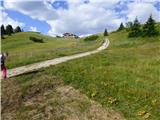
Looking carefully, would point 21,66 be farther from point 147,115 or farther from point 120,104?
point 147,115

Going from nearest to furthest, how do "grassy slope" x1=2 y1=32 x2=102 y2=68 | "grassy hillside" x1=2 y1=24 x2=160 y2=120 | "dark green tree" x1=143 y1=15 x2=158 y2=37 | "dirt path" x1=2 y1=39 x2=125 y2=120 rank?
"dirt path" x1=2 y1=39 x2=125 y2=120 → "grassy hillside" x1=2 y1=24 x2=160 y2=120 → "grassy slope" x1=2 y1=32 x2=102 y2=68 → "dark green tree" x1=143 y1=15 x2=158 y2=37

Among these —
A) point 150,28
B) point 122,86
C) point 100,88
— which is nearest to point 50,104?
point 100,88

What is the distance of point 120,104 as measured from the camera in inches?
671

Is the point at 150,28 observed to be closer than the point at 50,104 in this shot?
No

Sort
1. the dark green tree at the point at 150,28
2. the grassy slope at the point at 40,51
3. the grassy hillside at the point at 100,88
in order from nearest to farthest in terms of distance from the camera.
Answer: the grassy hillside at the point at 100,88 → the grassy slope at the point at 40,51 → the dark green tree at the point at 150,28

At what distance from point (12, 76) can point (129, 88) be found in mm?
9510

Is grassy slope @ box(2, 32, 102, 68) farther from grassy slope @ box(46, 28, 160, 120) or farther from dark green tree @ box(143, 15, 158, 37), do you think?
dark green tree @ box(143, 15, 158, 37)

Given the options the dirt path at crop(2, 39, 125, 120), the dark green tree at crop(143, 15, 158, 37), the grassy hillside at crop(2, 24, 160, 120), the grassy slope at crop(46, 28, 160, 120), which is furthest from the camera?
the dark green tree at crop(143, 15, 158, 37)

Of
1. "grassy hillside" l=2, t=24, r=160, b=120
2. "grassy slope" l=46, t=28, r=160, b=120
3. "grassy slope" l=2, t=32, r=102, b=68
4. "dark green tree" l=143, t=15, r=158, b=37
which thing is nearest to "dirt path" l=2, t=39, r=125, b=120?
"grassy hillside" l=2, t=24, r=160, b=120

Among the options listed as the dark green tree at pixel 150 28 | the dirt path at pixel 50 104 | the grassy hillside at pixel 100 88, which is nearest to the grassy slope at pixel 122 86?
the grassy hillside at pixel 100 88

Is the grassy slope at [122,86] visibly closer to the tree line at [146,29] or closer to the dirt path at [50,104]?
the dirt path at [50,104]

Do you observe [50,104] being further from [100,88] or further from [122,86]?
[122,86]

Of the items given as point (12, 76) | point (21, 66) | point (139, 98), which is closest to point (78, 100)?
point (139, 98)

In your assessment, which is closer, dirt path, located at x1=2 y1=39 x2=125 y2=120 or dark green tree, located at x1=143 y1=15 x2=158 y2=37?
dirt path, located at x1=2 y1=39 x2=125 y2=120
